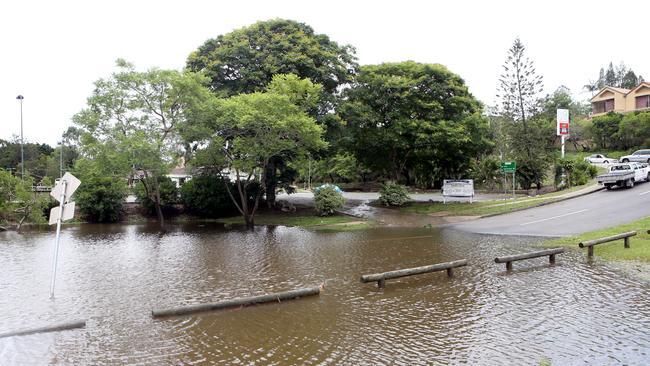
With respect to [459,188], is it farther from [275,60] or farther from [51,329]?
[51,329]

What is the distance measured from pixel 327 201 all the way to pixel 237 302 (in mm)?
19257

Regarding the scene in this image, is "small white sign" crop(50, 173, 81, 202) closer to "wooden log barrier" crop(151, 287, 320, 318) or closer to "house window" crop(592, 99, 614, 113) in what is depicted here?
"wooden log barrier" crop(151, 287, 320, 318)

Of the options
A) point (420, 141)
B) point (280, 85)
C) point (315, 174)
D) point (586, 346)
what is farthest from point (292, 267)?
point (315, 174)

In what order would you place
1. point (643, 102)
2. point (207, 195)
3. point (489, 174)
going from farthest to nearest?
point (643, 102)
point (489, 174)
point (207, 195)

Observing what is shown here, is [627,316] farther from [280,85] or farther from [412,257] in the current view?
[280,85]

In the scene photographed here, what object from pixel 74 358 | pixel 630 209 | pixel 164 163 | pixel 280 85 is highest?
pixel 280 85

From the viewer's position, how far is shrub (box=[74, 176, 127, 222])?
32688 mm

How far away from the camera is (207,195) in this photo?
33.2 m

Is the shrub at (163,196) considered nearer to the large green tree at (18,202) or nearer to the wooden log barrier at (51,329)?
the large green tree at (18,202)

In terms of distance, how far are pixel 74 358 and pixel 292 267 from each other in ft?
25.0

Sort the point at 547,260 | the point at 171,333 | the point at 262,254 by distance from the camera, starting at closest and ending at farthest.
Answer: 1. the point at 171,333
2. the point at 547,260
3. the point at 262,254

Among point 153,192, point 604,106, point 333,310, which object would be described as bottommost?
point 333,310

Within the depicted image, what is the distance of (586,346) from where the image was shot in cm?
762

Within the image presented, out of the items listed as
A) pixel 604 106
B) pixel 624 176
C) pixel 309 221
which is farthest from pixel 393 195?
pixel 604 106
